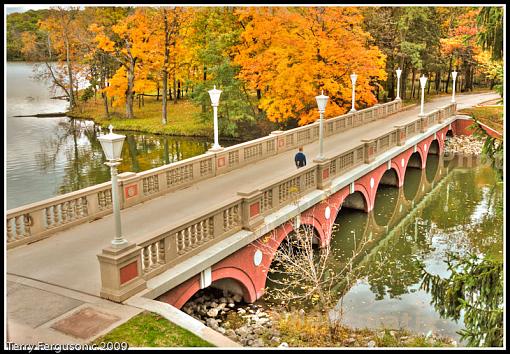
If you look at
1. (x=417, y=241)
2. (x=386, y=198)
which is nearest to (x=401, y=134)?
(x=386, y=198)

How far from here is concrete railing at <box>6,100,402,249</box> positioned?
40.2 feet

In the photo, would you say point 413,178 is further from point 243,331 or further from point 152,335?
point 152,335

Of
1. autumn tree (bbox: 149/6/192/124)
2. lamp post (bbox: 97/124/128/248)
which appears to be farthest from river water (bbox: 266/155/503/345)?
autumn tree (bbox: 149/6/192/124)

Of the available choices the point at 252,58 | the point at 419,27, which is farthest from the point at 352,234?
the point at 419,27

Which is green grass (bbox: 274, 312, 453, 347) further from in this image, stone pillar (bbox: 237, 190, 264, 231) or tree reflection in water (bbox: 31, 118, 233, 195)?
tree reflection in water (bbox: 31, 118, 233, 195)

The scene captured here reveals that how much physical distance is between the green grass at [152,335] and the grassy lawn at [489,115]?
115 feet

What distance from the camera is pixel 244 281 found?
1302 centimetres

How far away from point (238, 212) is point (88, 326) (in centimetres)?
535

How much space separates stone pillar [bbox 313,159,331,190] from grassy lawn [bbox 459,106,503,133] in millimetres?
24909

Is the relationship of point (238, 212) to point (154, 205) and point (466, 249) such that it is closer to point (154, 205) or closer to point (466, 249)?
point (154, 205)

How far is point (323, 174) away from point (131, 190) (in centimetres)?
649

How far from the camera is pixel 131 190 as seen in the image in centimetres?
1524

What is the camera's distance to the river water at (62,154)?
92.8 feet

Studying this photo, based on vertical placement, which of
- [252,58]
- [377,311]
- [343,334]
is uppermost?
[252,58]
